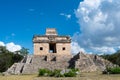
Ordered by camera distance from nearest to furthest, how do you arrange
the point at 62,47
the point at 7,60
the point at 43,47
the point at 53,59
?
the point at 53,59 → the point at 43,47 → the point at 62,47 → the point at 7,60

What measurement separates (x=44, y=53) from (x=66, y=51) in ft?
12.6

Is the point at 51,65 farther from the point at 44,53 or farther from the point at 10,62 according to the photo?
the point at 10,62

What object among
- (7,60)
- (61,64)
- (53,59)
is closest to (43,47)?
(53,59)

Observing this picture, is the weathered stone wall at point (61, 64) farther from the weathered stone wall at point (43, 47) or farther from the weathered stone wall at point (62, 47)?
the weathered stone wall at point (62, 47)

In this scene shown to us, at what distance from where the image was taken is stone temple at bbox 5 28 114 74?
36500mm

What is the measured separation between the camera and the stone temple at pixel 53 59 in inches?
1437

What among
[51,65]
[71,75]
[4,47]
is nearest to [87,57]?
[51,65]

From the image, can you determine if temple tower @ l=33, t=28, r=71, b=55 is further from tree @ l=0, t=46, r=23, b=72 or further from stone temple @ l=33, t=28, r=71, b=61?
tree @ l=0, t=46, r=23, b=72

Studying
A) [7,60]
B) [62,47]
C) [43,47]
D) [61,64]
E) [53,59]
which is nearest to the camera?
[61,64]

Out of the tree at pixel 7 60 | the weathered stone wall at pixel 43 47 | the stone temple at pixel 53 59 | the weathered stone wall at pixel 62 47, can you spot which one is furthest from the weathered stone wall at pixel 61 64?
the tree at pixel 7 60

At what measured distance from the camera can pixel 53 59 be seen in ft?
137

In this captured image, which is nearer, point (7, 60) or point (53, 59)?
point (53, 59)

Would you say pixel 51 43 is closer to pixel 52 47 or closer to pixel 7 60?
pixel 52 47

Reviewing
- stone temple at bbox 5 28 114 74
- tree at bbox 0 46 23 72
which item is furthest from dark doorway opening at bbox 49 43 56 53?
tree at bbox 0 46 23 72
